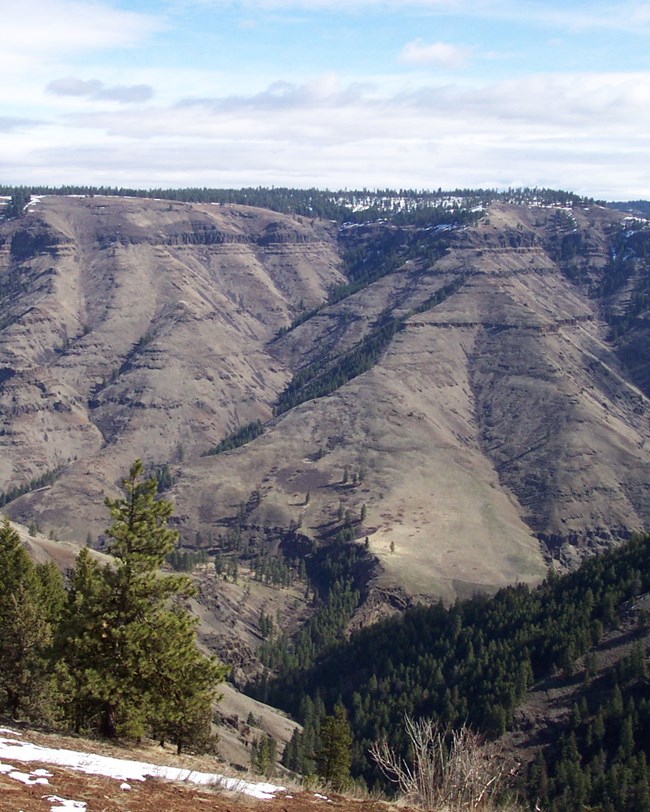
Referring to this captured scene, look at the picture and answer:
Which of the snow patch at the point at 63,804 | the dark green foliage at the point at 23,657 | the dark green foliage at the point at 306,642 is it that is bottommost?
the dark green foliage at the point at 306,642

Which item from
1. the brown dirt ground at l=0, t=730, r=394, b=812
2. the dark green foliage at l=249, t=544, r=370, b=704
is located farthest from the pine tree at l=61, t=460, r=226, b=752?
the dark green foliage at l=249, t=544, r=370, b=704

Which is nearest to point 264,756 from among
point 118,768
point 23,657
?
point 23,657

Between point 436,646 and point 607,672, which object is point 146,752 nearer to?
point 607,672

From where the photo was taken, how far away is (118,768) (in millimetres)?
31500

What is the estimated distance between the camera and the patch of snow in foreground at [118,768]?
3100 centimetres

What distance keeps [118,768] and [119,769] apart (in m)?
0.12

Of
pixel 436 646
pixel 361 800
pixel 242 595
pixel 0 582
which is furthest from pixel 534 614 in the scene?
pixel 361 800

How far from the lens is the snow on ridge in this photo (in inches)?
1220

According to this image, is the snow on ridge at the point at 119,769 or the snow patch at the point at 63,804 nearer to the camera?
the snow patch at the point at 63,804

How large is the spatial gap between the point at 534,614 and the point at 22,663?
338 feet

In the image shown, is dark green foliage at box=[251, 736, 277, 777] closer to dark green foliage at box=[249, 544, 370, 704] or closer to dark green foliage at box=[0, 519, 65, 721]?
dark green foliage at box=[0, 519, 65, 721]

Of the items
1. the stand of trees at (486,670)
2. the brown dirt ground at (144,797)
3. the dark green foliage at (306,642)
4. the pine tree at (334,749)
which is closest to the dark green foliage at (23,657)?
the brown dirt ground at (144,797)

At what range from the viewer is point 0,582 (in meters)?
51.1

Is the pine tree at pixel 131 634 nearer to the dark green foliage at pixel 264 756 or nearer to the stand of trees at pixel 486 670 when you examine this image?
the dark green foliage at pixel 264 756
